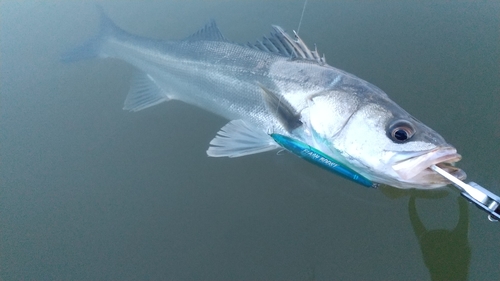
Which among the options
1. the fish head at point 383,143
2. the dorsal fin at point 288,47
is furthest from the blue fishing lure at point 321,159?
the dorsal fin at point 288,47

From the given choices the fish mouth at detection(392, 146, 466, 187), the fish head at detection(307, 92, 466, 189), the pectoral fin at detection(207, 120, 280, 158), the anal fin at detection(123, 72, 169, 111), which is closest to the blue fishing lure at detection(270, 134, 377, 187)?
the fish head at detection(307, 92, 466, 189)

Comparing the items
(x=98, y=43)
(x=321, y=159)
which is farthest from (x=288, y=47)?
(x=98, y=43)

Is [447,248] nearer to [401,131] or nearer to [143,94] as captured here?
[401,131]

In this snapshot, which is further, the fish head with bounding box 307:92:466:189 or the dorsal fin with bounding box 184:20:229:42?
the dorsal fin with bounding box 184:20:229:42

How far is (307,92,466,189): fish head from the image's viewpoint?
1755 mm

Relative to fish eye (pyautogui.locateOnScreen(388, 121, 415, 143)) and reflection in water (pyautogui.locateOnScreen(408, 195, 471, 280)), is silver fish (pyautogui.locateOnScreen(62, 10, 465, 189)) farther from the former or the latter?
reflection in water (pyautogui.locateOnScreen(408, 195, 471, 280))

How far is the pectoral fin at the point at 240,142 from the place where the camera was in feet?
8.74

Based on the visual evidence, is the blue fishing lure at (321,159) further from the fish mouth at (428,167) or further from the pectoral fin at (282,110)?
the fish mouth at (428,167)

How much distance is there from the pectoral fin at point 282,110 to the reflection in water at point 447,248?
1.18 m

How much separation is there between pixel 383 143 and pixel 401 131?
0.39 feet

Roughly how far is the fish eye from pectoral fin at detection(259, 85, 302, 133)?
0.69 metres

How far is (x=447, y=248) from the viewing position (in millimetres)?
2355

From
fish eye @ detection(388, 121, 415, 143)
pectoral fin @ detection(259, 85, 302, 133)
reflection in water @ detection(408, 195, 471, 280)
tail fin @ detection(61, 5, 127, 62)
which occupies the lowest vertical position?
reflection in water @ detection(408, 195, 471, 280)

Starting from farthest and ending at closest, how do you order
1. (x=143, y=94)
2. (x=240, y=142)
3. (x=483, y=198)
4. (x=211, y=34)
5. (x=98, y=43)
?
(x=98, y=43)
(x=143, y=94)
(x=211, y=34)
(x=240, y=142)
(x=483, y=198)
